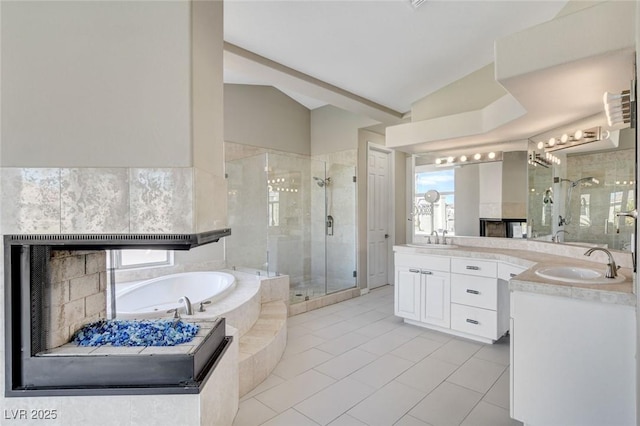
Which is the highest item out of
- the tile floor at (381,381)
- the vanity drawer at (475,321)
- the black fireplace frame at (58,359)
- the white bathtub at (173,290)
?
the black fireplace frame at (58,359)

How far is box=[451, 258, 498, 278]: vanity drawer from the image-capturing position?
296 centimetres

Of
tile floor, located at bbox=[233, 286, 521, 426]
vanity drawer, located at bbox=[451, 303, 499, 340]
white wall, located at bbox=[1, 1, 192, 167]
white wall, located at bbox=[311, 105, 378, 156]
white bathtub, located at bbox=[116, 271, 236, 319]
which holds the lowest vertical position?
tile floor, located at bbox=[233, 286, 521, 426]

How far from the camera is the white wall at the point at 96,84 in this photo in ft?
4.12

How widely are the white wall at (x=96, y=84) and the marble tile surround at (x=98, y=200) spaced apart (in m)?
0.05

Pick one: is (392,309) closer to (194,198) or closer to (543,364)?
(543,364)

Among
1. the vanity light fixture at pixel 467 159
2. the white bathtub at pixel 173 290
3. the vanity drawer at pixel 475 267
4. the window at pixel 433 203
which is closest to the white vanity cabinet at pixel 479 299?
the vanity drawer at pixel 475 267

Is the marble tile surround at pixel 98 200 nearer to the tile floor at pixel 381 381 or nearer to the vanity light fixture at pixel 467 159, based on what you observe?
the tile floor at pixel 381 381

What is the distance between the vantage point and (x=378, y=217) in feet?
17.6

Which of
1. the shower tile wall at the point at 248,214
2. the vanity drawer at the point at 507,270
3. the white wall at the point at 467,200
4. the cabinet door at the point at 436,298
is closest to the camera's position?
the vanity drawer at the point at 507,270

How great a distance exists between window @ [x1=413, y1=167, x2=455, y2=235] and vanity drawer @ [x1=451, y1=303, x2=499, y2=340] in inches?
42.0

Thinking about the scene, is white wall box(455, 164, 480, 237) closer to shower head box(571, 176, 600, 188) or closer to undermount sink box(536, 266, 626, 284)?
shower head box(571, 176, 600, 188)

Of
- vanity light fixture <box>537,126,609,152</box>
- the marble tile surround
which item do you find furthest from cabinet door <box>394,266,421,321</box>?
the marble tile surround

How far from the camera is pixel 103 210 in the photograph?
4.20 feet

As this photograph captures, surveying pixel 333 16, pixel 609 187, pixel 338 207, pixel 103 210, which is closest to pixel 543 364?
pixel 609 187
